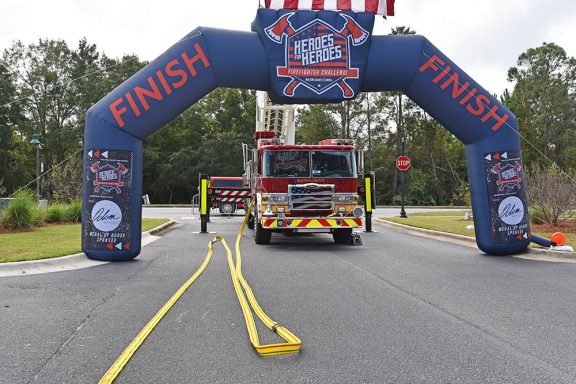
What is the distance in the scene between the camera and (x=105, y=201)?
10555 mm

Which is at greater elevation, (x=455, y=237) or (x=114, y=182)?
(x=114, y=182)

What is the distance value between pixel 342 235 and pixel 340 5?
634 centimetres

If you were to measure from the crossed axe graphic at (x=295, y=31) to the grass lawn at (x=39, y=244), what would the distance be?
5.81 meters

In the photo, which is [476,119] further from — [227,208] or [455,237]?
[227,208]

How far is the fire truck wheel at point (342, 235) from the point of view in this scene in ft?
48.2

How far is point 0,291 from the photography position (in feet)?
24.4

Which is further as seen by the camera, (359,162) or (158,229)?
(158,229)

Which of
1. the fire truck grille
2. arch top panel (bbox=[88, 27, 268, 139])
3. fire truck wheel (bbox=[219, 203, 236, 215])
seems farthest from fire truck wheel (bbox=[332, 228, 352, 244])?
fire truck wheel (bbox=[219, 203, 236, 215])

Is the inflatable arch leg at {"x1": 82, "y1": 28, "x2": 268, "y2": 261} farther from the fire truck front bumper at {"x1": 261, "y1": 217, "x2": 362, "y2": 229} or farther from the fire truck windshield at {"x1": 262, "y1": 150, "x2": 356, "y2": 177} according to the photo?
the fire truck front bumper at {"x1": 261, "y1": 217, "x2": 362, "y2": 229}

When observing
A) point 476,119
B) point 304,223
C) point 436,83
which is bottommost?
point 304,223

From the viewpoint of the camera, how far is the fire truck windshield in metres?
14.0

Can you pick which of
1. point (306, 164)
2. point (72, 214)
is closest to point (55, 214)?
point (72, 214)

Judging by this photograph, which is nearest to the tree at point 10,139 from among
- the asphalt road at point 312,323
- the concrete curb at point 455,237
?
the concrete curb at point 455,237

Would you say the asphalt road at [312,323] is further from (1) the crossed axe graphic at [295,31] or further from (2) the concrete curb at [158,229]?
(2) the concrete curb at [158,229]
